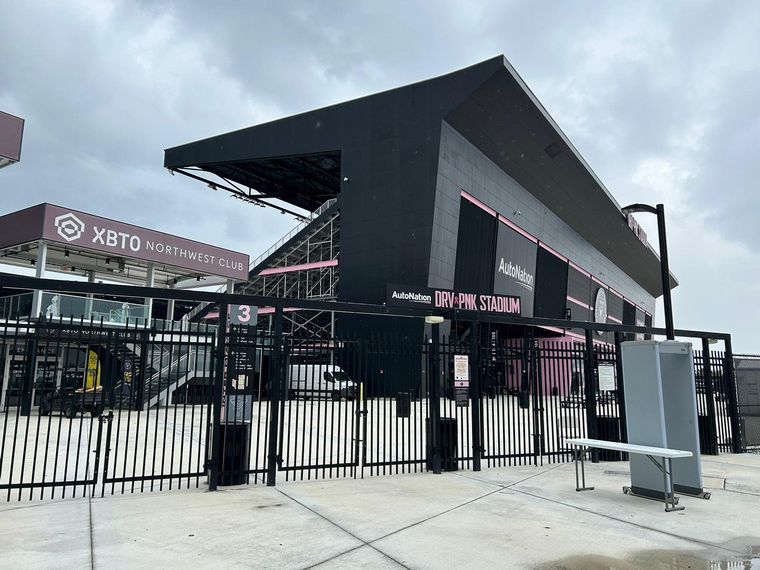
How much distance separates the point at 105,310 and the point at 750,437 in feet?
81.9

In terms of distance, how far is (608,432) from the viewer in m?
12.2

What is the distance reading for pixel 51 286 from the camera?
7.62 metres

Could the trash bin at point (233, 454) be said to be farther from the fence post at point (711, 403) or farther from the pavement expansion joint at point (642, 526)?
the fence post at point (711, 403)

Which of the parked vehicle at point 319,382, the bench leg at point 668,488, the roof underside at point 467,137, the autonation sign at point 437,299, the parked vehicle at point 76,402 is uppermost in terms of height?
the roof underside at point 467,137

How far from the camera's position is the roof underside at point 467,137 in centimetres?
3278

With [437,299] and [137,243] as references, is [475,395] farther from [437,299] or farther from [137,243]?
[137,243]

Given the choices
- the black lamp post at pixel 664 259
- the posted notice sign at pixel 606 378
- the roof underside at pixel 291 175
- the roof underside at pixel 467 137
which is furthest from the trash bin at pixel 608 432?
the roof underside at pixel 291 175

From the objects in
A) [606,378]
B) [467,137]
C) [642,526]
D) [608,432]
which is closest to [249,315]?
[606,378]

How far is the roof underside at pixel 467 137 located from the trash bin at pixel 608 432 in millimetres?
23702

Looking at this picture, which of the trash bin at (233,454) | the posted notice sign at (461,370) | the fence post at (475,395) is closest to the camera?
the trash bin at (233,454)

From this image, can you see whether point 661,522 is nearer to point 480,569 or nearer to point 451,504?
point 451,504

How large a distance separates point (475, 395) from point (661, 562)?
5.36m

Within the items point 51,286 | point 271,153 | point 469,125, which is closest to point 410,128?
point 469,125

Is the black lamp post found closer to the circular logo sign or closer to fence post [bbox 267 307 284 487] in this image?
fence post [bbox 267 307 284 487]
